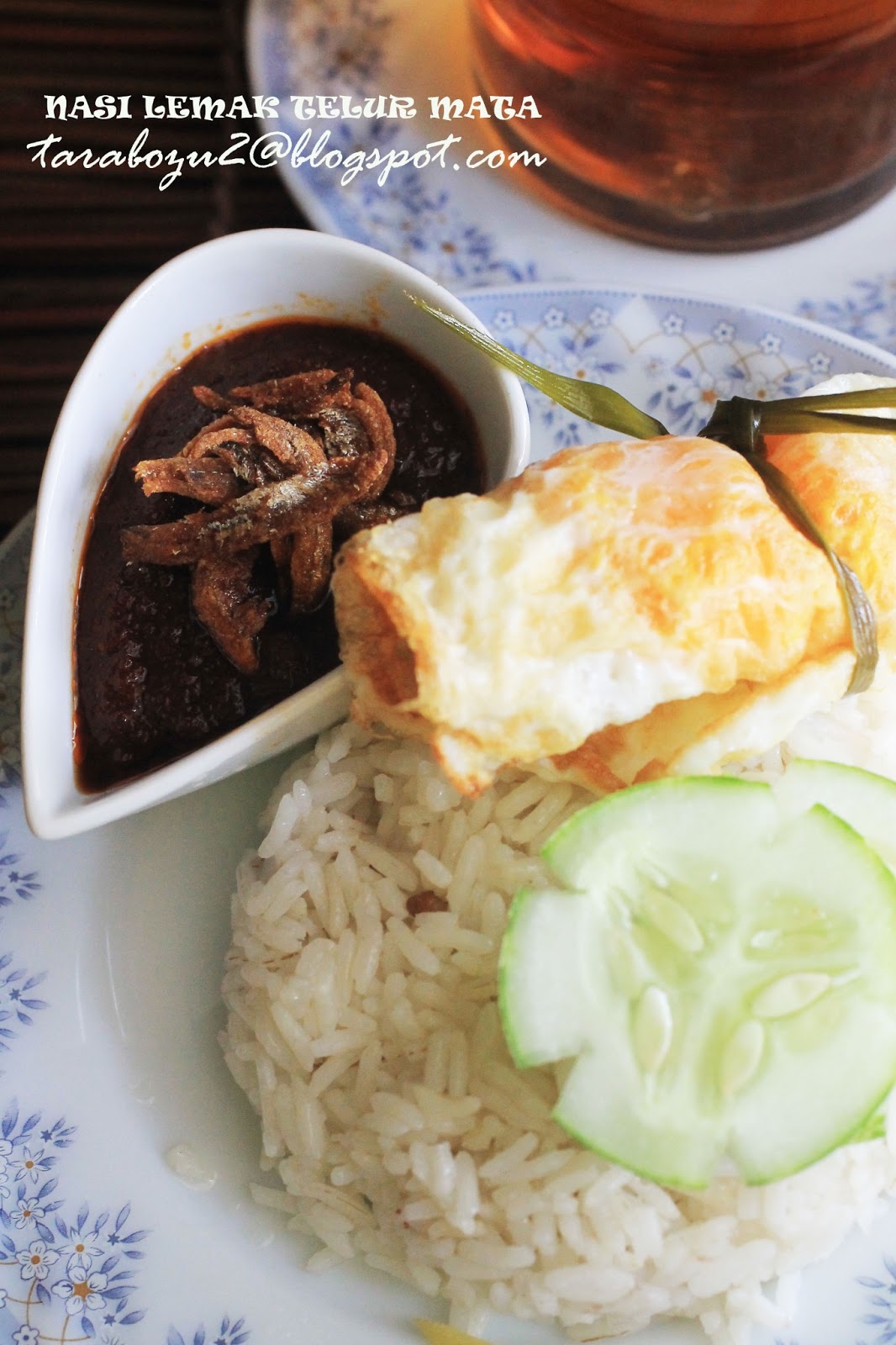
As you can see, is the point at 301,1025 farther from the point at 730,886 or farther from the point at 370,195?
the point at 370,195

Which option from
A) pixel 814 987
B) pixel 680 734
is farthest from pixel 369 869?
pixel 814 987

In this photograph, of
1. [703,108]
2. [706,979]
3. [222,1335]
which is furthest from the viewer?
[703,108]

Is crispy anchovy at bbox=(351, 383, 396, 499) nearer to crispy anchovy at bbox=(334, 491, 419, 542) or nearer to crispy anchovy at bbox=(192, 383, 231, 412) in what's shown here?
crispy anchovy at bbox=(334, 491, 419, 542)

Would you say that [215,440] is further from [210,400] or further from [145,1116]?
[145,1116]

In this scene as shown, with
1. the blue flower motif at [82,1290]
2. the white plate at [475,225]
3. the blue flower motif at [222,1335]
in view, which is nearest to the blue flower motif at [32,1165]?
the blue flower motif at [82,1290]

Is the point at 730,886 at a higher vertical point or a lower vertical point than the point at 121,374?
lower

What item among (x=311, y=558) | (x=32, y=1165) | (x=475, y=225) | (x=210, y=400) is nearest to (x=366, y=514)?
(x=311, y=558)
